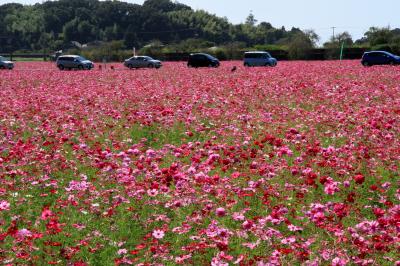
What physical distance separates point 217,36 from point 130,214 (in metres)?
180

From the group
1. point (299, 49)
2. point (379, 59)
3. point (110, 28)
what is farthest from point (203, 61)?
point (110, 28)

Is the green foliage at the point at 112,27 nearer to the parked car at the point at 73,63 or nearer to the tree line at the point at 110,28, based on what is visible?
the tree line at the point at 110,28

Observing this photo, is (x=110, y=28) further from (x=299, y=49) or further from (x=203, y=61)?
(x=203, y=61)

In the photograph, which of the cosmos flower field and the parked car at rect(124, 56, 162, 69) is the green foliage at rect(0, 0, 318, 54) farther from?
the cosmos flower field

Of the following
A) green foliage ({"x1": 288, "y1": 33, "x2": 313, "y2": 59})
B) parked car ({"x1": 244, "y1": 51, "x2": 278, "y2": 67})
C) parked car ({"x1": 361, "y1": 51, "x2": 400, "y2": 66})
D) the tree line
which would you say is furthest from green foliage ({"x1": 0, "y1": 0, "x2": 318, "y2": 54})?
parked car ({"x1": 361, "y1": 51, "x2": 400, "y2": 66})

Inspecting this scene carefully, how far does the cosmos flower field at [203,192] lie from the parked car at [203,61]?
119ft

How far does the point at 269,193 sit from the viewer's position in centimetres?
668

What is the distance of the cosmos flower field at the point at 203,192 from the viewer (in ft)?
15.9

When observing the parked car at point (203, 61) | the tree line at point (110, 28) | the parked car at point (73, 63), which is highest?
the tree line at point (110, 28)

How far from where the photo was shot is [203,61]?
50.5m

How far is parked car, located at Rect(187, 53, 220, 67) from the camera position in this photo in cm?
5028

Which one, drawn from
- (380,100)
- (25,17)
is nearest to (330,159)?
(380,100)

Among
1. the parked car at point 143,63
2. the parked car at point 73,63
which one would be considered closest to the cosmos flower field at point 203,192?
the parked car at point 73,63

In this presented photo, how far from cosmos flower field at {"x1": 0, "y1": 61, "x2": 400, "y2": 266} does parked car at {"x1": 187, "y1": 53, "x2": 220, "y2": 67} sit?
119 feet
